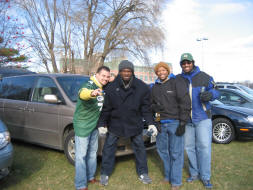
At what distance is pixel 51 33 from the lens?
13102mm

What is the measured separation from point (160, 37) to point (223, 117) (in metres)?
10.8

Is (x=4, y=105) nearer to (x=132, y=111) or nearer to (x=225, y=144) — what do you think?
(x=132, y=111)

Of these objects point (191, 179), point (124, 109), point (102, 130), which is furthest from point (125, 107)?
point (191, 179)

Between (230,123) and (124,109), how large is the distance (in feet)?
11.9

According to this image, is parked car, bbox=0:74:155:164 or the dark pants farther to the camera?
parked car, bbox=0:74:155:164

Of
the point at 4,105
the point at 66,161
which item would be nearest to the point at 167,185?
the point at 66,161

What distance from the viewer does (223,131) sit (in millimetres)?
5746

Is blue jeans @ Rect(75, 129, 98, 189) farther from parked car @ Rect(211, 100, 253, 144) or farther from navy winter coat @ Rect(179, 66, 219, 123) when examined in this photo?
parked car @ Rect(211, 100, 253, 144)

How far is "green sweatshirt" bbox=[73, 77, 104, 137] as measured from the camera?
9.86 ft

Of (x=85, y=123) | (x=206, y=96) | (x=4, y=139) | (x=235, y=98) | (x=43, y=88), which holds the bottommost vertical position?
(x=4, y=139)

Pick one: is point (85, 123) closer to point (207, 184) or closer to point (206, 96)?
point (206, 96)

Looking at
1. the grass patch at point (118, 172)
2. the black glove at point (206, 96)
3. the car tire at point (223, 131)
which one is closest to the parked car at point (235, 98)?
the car tire at point (223, 131)

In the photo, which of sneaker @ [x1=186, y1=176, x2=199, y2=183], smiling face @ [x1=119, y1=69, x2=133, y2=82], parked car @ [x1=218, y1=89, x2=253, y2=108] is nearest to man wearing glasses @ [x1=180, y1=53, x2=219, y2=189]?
sneaker @ [x1=186, y1=176, x2=199, y2=183]

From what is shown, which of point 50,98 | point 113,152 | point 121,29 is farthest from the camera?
point 121,29
